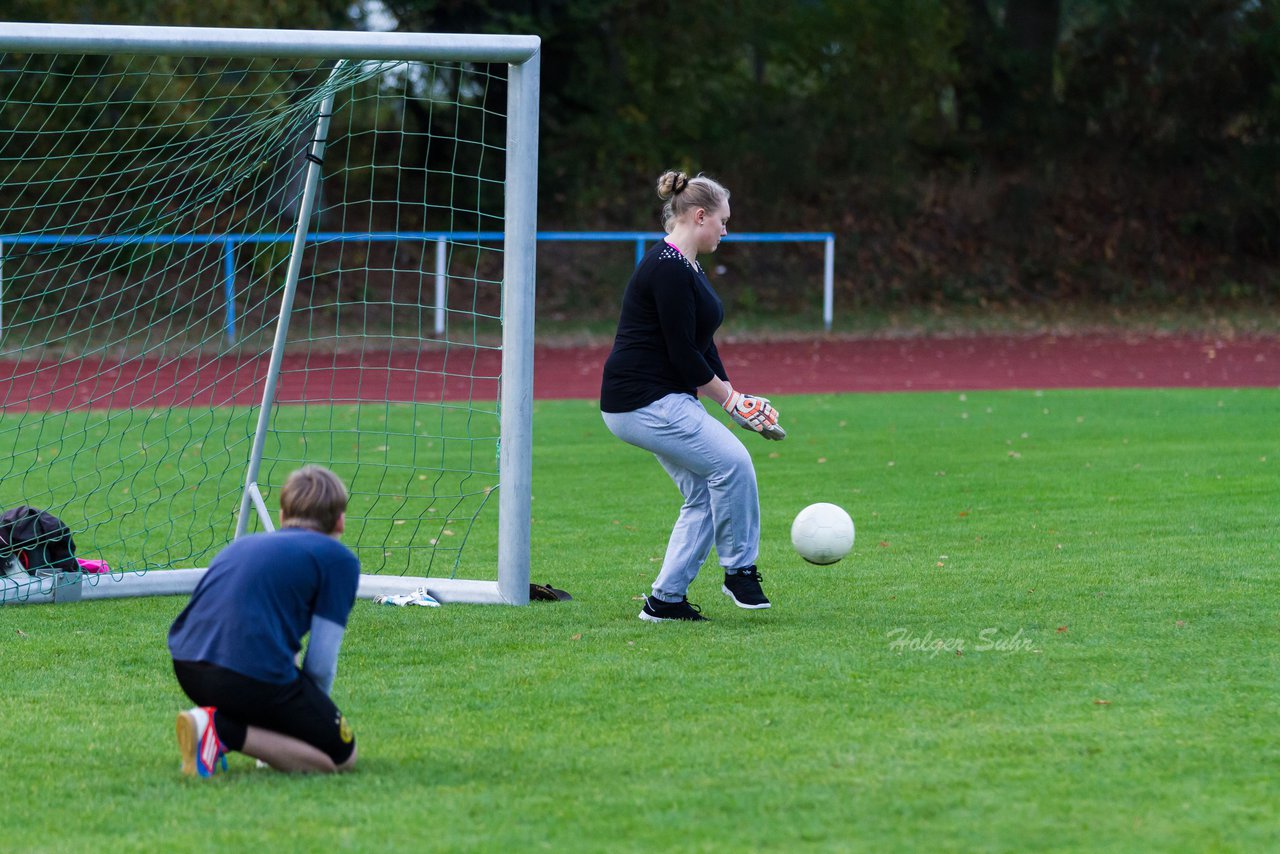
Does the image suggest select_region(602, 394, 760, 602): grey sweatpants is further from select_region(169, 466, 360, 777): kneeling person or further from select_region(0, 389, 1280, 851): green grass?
select_region(169, 466, 360, 777): kneeling person

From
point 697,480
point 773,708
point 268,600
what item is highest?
point 697,480

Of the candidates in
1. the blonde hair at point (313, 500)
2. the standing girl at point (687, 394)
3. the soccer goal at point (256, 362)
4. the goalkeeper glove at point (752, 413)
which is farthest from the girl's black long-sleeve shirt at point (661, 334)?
the blonde hair at point (313, 500)

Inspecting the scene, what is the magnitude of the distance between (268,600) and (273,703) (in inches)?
11.5

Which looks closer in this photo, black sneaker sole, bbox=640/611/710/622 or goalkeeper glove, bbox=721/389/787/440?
goalkeeper glove, bbox=721/389/787/440

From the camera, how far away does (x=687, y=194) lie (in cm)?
617

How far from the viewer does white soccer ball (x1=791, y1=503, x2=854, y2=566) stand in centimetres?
653

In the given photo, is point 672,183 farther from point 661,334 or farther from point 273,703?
point 273,703

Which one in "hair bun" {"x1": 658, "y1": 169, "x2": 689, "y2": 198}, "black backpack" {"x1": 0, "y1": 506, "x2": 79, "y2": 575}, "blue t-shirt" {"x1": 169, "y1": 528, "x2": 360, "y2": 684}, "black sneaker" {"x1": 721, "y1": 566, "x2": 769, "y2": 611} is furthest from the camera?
"black backpack" {"x1": 0, "y1": 506, "x2": 79, "y2": 575}

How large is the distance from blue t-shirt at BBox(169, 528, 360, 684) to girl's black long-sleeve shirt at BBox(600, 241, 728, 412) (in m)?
2.12

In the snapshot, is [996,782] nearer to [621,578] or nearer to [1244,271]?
[621,578]

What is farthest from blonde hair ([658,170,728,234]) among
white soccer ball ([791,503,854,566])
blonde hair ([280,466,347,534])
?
blonde hair ([280,466,347,534])

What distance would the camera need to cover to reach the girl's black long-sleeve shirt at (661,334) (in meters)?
6.07

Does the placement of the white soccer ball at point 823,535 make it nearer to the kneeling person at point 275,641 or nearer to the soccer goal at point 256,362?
the soccer goal at point 256,362

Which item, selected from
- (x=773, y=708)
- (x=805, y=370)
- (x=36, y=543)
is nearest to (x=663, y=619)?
(x=773, y=708)
